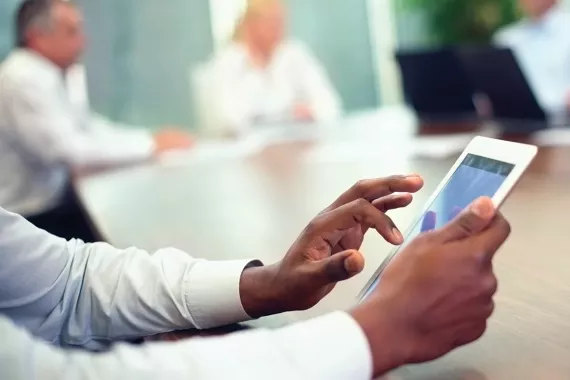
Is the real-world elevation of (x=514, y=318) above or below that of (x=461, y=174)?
below

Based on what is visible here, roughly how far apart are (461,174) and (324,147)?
155 cm

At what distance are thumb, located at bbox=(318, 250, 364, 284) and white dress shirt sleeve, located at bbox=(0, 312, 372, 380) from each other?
10cm

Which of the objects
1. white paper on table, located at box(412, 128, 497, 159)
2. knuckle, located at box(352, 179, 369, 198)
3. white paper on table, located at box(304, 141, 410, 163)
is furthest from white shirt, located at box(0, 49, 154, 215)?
knuckle, located at box(352, 179, 369, 198)

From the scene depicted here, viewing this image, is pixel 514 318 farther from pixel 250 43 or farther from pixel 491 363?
pixel 250 43

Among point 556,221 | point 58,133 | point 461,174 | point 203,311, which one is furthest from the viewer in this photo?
point 58,133

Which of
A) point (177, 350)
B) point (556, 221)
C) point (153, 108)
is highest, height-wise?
point (177, 350)

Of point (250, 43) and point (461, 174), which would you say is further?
point (250, 43)

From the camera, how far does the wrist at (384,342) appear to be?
0.64m

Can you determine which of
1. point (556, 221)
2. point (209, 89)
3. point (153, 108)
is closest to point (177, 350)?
point (556, 221)

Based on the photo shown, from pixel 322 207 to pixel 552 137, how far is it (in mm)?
835

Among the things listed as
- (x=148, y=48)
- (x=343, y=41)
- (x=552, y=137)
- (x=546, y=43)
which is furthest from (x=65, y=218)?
(x=343, y=41)

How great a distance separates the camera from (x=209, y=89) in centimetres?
354

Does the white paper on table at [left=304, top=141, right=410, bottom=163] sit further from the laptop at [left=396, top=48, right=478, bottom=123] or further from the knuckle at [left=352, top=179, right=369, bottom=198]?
the knuckle at [left=352, top=179, right=369, bottom=198]

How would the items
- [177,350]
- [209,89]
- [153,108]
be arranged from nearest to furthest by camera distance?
[177,350], [209,89], [153,108]
